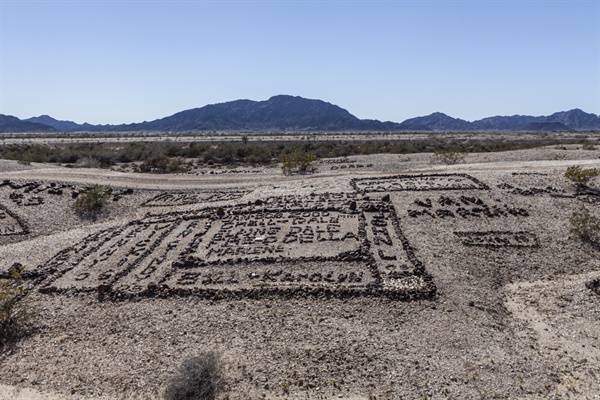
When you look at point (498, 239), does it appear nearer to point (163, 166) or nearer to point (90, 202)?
point (90, 202)

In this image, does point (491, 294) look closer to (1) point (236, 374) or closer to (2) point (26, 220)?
(1) point (236, 374)

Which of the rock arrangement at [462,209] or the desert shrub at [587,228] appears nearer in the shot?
the desert shrub at [587,228]

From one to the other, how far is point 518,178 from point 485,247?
9724 millimetres

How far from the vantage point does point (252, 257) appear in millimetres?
13039

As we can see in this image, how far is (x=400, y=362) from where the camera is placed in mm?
7922

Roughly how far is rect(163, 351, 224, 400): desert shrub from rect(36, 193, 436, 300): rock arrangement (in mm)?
3013

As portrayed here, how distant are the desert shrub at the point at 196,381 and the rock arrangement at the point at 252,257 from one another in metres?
3.01

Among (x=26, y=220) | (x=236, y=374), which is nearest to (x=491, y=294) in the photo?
(x=236, y=374)

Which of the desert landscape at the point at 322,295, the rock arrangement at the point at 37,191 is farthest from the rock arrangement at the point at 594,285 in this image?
the rock arrangement at the point at 37,191

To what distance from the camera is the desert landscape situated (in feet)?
25.2

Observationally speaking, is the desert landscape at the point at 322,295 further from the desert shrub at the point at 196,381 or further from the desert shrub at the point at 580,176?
the desert shrub at the point at 580,176

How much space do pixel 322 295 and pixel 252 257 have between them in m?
3.39

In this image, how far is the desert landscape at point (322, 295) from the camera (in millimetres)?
7691


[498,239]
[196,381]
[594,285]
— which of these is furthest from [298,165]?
[196,381]
